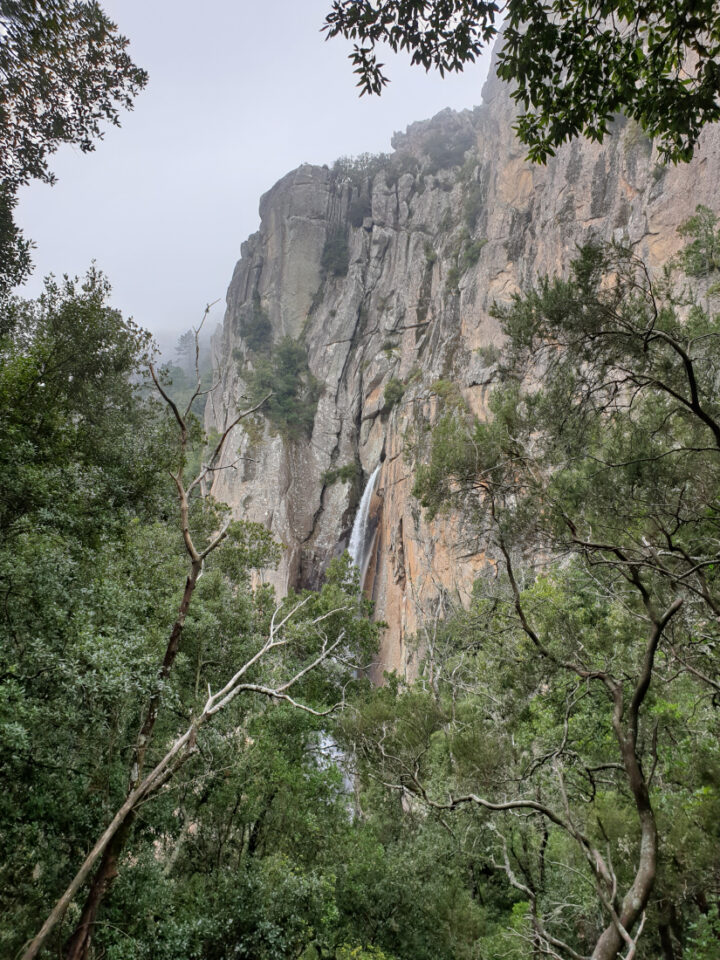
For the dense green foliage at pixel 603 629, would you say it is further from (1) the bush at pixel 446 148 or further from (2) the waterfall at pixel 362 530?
(1) the bush at pixel 446 148

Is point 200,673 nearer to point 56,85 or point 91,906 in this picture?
point 91,906

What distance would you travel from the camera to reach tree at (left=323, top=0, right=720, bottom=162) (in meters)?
3.79

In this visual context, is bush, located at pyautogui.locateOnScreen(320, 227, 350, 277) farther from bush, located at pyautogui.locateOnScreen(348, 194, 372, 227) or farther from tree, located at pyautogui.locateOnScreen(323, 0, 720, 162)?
tree, located at pyautogui.locateOnScreen(323, 0, 720, 162)

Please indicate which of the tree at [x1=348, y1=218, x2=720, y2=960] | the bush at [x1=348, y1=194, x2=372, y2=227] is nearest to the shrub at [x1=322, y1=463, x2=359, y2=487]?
the bush at [x1=348, y1=194, x2=372, y2=227]

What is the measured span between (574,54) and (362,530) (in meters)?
32.6

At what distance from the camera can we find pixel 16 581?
7.14m

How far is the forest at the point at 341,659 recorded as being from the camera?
225 inches

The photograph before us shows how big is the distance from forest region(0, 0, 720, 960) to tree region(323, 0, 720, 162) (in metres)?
0.08

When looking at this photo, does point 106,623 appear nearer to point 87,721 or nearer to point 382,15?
point 87,721

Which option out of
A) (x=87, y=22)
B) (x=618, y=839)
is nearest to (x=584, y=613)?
(x=618, y=839)

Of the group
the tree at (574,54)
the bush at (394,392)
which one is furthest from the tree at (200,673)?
the bush at (394,392)

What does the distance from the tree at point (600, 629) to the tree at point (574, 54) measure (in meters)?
1.66

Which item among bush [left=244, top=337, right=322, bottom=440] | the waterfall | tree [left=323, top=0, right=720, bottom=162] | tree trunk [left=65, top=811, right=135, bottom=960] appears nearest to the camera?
tree [left=323, top=0, right=720, bottom=162]

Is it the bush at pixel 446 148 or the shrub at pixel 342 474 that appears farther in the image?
the bush at pixel 446 148
